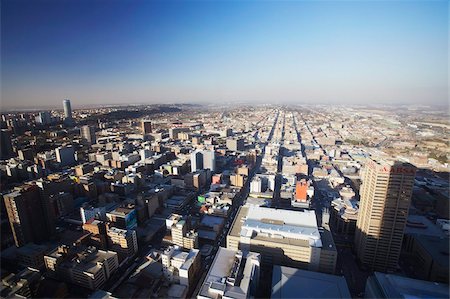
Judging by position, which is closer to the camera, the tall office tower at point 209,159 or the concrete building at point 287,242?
the concrete building at point 287,242

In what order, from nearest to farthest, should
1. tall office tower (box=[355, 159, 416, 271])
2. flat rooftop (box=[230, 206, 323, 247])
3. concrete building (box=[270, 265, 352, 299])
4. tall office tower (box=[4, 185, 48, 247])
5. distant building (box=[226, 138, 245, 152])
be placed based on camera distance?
concrete building (box=[270, 265, 352, 299]) → tall office tower (box=[355, 159, 416, 271]) → flat rooftop (box=[230, 206, 323, 247]) → tall office tower (box=[4, 185, 48, 247]) → distant building (box=[226, 138, 245, 152])

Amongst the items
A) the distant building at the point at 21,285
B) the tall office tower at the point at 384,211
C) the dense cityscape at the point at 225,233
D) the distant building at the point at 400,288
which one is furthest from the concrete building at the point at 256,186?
the distant building at the point at 21,285

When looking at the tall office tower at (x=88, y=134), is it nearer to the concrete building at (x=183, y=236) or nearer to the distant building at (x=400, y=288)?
the concrete building at (x=183, y=236)

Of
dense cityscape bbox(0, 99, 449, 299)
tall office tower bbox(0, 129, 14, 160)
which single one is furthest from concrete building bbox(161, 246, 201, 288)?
tall office tower bbox(0, 129, 14, 160)

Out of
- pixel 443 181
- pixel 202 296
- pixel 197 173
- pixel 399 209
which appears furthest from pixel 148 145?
pixel 443 181

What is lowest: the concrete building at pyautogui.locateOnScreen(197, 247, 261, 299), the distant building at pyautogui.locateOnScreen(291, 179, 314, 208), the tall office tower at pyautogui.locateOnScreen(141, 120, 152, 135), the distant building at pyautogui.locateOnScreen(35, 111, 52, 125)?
the distant building at pyautogui.locateOnScreen(291, 179, 314, 208)

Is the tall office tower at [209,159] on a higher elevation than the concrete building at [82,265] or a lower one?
higher

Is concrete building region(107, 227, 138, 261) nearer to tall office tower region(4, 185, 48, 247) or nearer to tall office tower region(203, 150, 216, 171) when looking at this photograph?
tall office tower region(4, 185, 48, 247)
